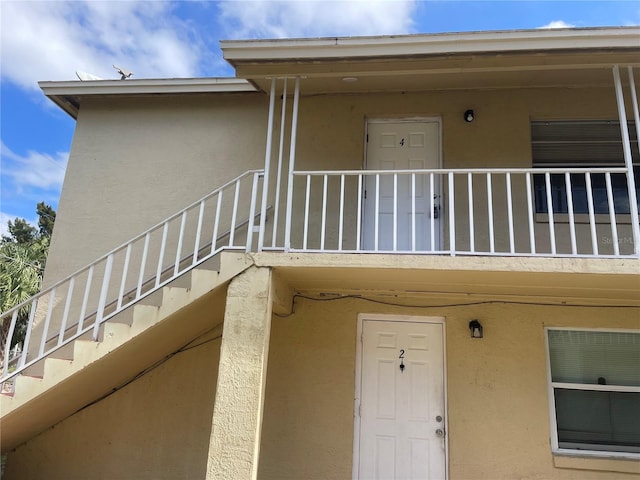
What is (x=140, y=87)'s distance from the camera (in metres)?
6.35

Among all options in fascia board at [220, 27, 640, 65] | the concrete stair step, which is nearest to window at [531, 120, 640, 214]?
fascia board at [220, 27, 640, 65]

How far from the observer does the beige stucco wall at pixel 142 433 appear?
Answer: 5.23 m

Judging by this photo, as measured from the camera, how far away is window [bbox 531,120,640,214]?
5367 millimetres

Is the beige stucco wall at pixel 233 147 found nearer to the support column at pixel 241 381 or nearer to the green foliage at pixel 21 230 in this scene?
the support column at pixel 241 381

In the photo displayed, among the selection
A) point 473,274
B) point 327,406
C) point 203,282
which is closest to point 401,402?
point 327,406

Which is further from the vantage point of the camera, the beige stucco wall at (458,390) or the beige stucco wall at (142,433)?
the beige stucco wall at (142,433)

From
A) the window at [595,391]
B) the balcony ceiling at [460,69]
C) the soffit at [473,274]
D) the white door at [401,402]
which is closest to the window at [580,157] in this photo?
the balcony ceiling at [460,69]

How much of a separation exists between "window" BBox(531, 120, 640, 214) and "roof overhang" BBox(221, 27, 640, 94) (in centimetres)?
105

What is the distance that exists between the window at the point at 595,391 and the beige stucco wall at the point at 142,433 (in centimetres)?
420

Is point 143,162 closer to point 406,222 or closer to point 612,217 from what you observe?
point 406,222

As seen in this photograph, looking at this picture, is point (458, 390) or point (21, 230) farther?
point (21, 230)

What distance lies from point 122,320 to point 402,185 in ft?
14.2

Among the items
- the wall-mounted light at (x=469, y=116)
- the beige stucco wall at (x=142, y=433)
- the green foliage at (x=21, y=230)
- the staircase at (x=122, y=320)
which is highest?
the green foliage at (x=21, y=230)

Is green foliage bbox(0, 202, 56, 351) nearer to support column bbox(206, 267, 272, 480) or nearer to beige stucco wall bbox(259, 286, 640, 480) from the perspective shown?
beige stucco wall bbox(259, 286, 640, 480)
